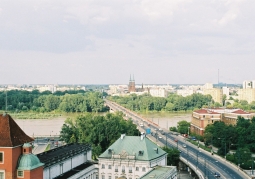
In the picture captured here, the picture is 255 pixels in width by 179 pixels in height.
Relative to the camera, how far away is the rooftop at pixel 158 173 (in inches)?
1562

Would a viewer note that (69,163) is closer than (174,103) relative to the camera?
Yes

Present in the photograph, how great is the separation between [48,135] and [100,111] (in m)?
78.0

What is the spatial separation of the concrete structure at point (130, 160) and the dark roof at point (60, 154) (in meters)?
2.78

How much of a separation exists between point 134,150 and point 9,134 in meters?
17.8

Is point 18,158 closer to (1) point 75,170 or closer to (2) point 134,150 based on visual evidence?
(1) point 75,170

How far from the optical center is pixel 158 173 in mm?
41875

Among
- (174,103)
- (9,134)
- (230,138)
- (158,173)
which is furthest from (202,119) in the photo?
(174,103)

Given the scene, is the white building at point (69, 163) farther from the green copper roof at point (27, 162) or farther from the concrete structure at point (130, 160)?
the green copper roof at point (27, 162)

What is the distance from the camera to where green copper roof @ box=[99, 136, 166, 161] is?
47.0 meters

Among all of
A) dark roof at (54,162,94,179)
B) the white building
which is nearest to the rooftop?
the white building

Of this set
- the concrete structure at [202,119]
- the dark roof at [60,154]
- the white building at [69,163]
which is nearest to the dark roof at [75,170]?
the white building at [69,163]

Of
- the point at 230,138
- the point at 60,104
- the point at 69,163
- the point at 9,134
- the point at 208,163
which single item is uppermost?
the point at 9,134

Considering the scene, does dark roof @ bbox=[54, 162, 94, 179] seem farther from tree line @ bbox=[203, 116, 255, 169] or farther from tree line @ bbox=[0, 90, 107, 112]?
tree line @ bbox=[0, 90, 107, 112]

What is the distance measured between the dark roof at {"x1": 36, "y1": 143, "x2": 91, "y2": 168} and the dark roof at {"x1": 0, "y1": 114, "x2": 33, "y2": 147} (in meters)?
Result: 4.22
